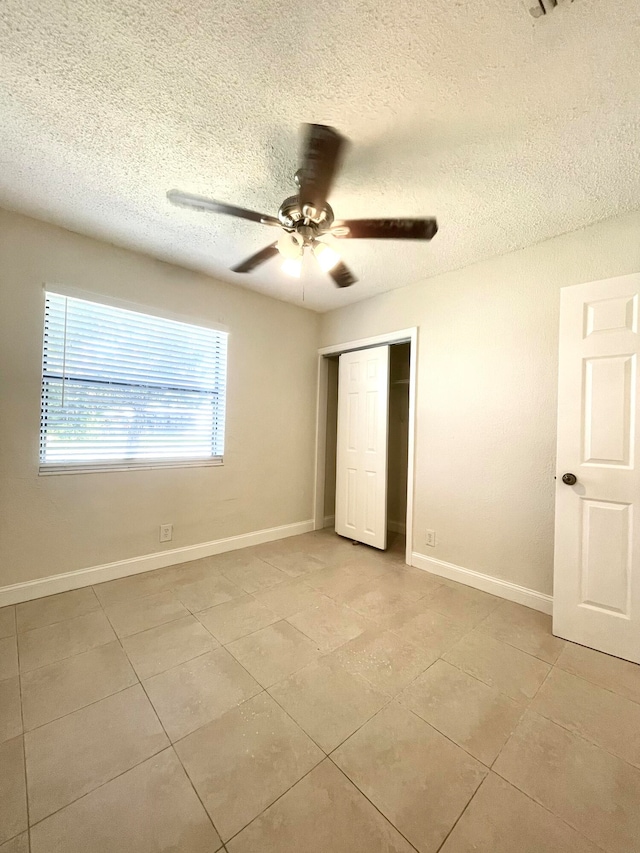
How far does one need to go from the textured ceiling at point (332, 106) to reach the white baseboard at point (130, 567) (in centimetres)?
248

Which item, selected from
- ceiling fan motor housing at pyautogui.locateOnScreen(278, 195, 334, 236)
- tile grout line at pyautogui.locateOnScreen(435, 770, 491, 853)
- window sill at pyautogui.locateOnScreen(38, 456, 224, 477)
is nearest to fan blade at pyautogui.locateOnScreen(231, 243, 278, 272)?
ceiling fan motor housing at pyautogui.locateOnScreen(278, 195, 334, 236)

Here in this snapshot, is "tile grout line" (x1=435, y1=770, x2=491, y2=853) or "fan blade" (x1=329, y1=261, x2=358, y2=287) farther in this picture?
"fan blade" (x1=329, y1=261, x2=358, y2=287)

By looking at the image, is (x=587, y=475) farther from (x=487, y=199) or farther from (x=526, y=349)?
(x=487, y=199)

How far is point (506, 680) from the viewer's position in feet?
5.32

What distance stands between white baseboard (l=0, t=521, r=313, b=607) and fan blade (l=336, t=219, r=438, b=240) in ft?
9.09

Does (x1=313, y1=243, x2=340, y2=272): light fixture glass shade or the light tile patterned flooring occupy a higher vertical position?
(x1=313, y1=243, x2=340, y2=272): light fixture glass shade

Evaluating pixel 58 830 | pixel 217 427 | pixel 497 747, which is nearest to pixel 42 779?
pixel 58 830

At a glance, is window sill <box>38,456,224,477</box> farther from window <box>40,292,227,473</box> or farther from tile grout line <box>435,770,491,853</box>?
tile grout line <box>435,770,491,853</box>

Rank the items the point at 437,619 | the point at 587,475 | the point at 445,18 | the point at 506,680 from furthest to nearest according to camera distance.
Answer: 1. the point at 437,619
2. the point at 587,475
3. the point at 506,680
4. the point at 445,18

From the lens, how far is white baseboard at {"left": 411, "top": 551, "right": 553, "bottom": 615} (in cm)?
227

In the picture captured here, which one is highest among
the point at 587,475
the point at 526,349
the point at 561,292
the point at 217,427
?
the point at 561,292

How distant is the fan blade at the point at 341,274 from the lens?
2.00 metres

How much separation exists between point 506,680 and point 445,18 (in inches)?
106

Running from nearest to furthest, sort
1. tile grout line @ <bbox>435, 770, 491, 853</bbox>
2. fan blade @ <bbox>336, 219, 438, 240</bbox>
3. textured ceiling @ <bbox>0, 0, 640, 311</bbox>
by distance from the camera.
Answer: tile grout line @ <bbox>435, 770, 491, 853</bbox>, textured ceiling @ <bbox>0, 0, 640, 311</bbox>, fan blade @ <bbox>336, 219, 438, 240</bbox>
